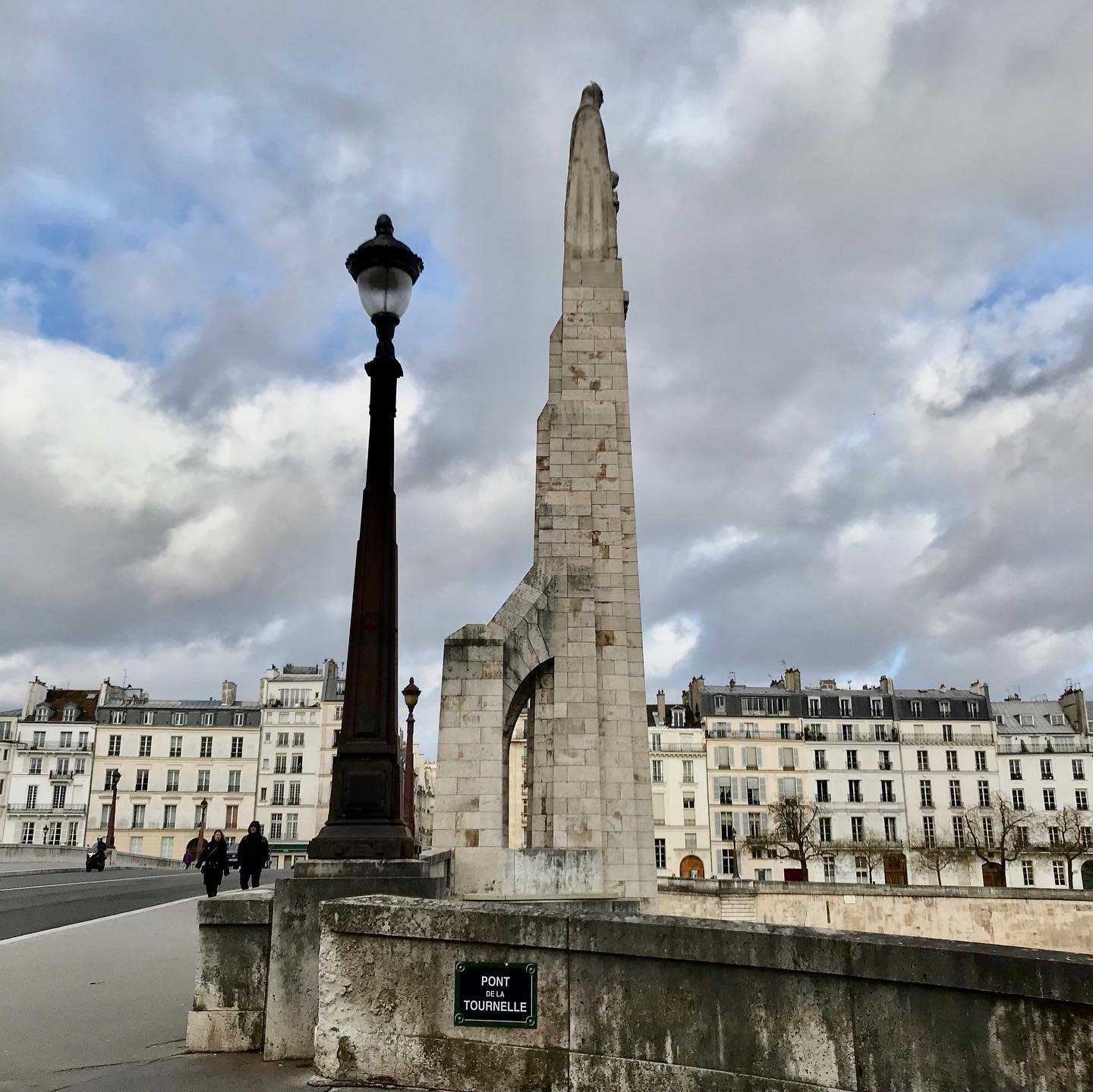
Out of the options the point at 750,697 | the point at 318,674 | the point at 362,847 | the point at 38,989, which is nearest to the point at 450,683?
the point at 38,989

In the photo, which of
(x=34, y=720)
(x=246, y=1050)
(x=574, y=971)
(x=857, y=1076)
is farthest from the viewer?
(x=34, y=720)

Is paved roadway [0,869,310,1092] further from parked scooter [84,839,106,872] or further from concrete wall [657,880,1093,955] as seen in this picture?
concrete wall [657,880,1093,955]

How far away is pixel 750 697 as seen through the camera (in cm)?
6906

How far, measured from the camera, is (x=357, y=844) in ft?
21.0

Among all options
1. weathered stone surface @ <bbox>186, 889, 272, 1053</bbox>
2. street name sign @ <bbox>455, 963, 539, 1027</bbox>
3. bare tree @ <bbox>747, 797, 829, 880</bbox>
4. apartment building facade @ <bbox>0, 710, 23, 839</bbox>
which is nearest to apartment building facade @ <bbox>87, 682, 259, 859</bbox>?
apartment building facade @ <bbox>0, 710, 23, 839</bbox>

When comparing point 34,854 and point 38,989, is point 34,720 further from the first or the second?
point 38,989

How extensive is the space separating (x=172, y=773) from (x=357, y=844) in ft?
241

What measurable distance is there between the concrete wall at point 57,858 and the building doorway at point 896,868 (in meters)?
43.2

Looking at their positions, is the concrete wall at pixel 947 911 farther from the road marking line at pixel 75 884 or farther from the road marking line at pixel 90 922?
the road marking line at pixel 90 922

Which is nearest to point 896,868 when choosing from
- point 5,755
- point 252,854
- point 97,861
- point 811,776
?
point 811,776

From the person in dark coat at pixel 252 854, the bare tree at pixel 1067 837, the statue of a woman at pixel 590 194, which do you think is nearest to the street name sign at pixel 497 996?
the statue of a woman at pixel 590 194

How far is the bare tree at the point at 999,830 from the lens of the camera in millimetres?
62250

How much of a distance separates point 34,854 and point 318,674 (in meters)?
40.3

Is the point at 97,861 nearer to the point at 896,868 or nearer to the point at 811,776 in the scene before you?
the point at 811,776
